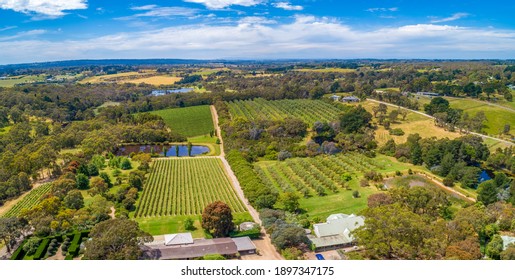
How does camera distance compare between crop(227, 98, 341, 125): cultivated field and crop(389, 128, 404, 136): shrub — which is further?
crop(227, 98, 341, 125): cultivated field

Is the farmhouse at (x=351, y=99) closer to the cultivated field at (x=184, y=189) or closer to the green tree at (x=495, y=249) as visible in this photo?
the cultivated field at (x=184, y=189)

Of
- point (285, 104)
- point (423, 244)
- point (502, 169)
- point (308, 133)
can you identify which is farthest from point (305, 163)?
point (285, 104)

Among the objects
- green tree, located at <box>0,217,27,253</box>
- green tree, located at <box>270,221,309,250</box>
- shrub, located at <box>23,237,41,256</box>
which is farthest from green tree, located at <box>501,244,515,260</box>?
green tree, located at <box>0,217,27,253</box>

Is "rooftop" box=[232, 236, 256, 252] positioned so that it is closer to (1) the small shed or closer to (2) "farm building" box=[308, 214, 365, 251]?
(1) the small shed

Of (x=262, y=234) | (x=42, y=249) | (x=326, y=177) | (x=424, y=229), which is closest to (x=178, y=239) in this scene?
(x=262, y=234)

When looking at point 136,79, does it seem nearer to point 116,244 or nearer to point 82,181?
point 82,181

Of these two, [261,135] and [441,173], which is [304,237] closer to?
[441,173]

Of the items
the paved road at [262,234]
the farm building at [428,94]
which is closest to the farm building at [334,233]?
the paved road at [262,234]
